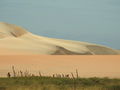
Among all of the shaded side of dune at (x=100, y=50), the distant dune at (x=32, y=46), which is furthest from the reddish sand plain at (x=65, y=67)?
the shaded side of dune at (x=100, y=50)

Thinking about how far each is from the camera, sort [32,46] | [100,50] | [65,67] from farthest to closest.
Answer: [100,50]
[32,46]
[65,67]

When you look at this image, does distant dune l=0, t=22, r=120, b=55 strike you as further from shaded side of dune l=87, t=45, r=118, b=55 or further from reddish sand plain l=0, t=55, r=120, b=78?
reddish sand plain l=0, t=55, r=120, b=78

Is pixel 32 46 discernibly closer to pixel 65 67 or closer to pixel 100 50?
pixel 100 50

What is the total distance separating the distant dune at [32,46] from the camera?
9888 centimetres

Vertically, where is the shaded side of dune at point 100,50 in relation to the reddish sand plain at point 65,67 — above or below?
above

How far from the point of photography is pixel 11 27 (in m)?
148

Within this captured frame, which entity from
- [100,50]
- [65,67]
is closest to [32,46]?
[100,50]

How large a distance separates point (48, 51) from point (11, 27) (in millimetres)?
48124

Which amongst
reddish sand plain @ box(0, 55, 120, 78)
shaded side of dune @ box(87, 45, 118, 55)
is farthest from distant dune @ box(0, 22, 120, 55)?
reddish sand plain @ box(0, 55, 120, 78)

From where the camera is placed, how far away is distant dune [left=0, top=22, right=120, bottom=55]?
9888 centimetres

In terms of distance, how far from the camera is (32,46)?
364ft

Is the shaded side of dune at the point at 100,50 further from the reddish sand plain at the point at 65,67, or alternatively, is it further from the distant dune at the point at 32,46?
the reddish sand plain at the point at 65,67

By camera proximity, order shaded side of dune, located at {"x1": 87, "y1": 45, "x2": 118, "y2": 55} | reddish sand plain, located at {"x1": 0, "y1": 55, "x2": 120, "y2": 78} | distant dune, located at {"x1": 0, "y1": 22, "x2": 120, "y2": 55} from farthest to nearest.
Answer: shaded side of dune, located at {"x1": 87, "y1": 45, "x2": 118, "y2": 55}
distant dune, located at {"x1": 0, "y1": 22, "x2": 120, "y2": 55}
reddish sand plain, located at {"x1": 0, "y1": 55, "x2": 120, "y2": 78}

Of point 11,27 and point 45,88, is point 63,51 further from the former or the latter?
point 45,88
